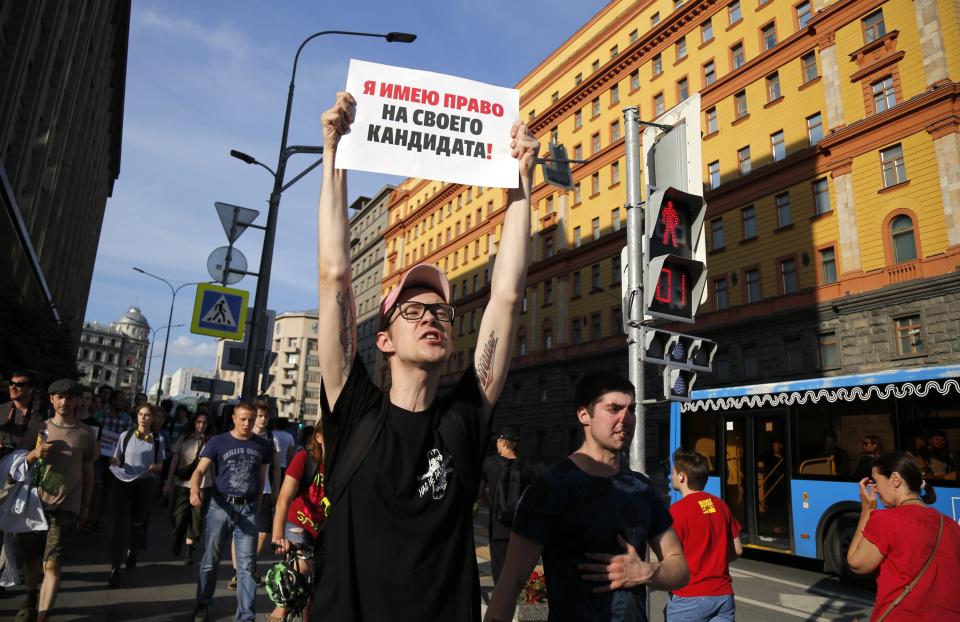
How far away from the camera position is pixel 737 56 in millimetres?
34938

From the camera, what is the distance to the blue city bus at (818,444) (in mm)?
9656

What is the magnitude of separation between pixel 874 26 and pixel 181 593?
32509mm

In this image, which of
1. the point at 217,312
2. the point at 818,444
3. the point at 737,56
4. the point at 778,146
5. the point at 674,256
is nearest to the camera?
the point at 674,256

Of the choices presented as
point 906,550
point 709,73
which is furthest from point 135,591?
point 709,73

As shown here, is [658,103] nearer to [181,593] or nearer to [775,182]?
[775,182]

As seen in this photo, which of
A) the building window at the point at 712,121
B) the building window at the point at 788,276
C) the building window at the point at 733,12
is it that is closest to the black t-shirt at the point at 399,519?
the building window at the point at 788,276

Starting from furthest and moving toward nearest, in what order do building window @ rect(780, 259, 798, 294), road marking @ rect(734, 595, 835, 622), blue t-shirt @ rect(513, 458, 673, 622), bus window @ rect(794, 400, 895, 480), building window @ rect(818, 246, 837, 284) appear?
building window @ rect(780, 259, 798, 294), building window @ rect(818, 246, 837, 284), bus window @ rect(794, 400, 895, 480), road marking @ rect(734, 595, 835, 622), blue t-shirt @ rect(513, 458, 673, 622)

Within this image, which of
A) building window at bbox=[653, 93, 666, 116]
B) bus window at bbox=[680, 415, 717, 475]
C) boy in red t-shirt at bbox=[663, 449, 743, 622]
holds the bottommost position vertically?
boy in red t-shirt at bbox=[663, 449, 743, 622]

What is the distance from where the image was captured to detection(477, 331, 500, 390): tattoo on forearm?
8.00ft

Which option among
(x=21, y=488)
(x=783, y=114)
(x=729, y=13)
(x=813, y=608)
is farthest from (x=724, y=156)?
(x=21, y=488)

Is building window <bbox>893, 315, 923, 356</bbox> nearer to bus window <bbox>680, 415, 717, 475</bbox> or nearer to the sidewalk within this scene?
bus window <bbox>680, 415, 717, 475</bbox>

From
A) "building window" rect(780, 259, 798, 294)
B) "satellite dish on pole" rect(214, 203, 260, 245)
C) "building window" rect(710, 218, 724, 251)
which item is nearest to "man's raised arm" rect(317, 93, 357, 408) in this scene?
"satellite dish on pole" rect(214, 203, 260, 245)

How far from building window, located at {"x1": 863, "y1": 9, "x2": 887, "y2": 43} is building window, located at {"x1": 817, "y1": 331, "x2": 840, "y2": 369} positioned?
41.8ft

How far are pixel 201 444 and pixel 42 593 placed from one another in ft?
13.9
